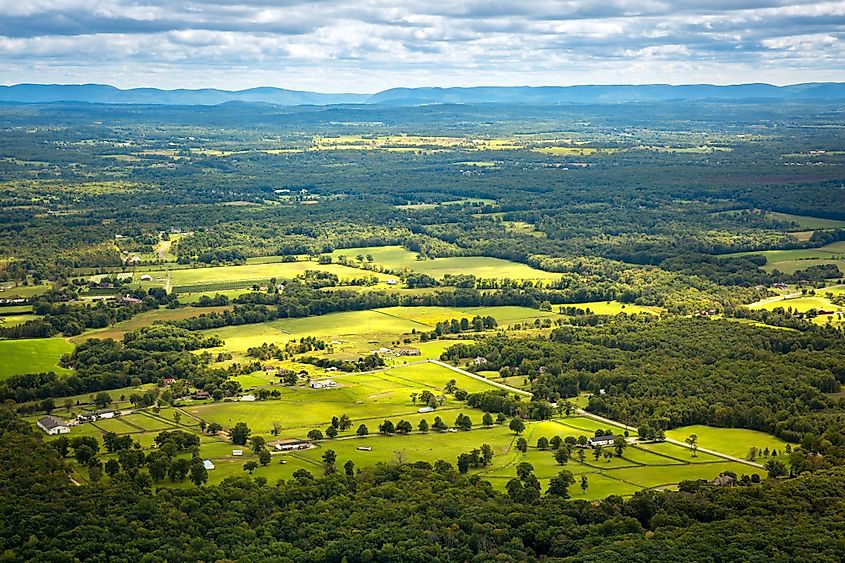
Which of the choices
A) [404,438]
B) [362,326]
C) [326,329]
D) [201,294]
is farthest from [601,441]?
[201,294]

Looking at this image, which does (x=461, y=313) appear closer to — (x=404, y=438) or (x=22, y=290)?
(x=404, y=438)

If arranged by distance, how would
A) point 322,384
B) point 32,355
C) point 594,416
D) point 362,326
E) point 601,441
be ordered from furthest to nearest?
1. point 362,326
2. point 32,355
3. point 322,384
4. point 594,416
5. point 601,441

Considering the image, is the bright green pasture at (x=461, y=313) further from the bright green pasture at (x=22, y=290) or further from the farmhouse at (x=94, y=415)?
the farmhouse at (x=94, y=415)

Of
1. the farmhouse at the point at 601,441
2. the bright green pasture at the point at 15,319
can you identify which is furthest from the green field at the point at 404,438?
the bright green pasture at the point at 15,319

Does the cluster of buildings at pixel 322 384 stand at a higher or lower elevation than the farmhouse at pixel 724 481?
lower

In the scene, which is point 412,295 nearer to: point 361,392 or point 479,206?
point 361,392

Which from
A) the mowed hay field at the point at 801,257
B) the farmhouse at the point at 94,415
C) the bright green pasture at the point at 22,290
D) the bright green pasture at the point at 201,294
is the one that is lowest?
the farmhouse at the point at 94,415
